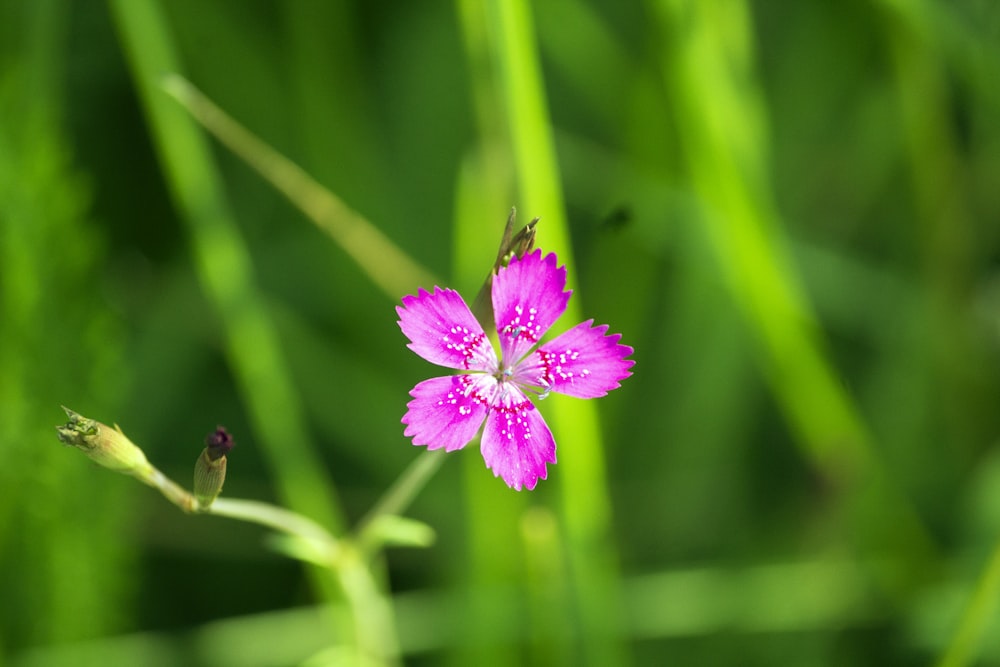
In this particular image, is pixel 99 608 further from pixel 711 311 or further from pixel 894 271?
pixel 894 271

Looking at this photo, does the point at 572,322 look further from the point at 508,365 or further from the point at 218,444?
the point at 218,444

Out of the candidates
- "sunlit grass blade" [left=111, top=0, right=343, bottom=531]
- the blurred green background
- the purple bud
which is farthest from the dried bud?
"sunlit grass blade" [left=111, top=0, right=343, bottom=531]

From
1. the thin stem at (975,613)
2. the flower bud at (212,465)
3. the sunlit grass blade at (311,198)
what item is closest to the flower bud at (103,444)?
the flower bud at (212,465)

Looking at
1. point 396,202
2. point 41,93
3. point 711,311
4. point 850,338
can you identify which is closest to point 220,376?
point 396,202

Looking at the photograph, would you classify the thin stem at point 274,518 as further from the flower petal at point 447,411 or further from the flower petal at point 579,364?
the flower petal at point 579,364

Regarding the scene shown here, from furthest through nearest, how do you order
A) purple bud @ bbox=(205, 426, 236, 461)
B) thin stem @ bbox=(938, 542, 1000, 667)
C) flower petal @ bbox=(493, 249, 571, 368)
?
1. thin stem @ bbox=(938, 542, 1000, 667)
2. flower petal @ bbox=(493, 249, 571, 368)
3. purple bud @ bbox=(205, 426, 236, 461)

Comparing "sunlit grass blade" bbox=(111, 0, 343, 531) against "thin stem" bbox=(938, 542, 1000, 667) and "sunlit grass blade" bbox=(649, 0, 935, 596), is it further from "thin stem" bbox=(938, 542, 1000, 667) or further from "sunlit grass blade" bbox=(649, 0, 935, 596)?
"thin stem" bbox=(938, 542, 1000, 667)
